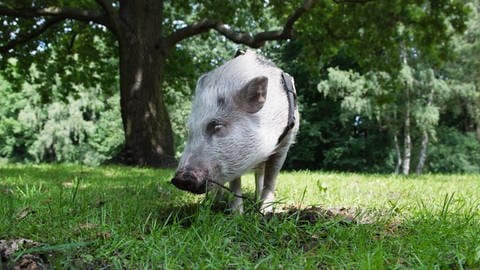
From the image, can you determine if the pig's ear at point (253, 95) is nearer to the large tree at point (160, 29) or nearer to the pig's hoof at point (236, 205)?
the pig's hoof at point (236, 205)

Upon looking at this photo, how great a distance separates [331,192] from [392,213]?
1649 mm

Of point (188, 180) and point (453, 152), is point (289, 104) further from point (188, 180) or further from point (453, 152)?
point (453, 152)

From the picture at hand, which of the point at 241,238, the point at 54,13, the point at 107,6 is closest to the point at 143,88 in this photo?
the point at 107,6

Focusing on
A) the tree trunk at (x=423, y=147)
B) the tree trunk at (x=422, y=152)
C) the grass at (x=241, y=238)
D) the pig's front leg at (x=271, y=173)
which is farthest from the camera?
the tree trunk at (x=422, y=152)

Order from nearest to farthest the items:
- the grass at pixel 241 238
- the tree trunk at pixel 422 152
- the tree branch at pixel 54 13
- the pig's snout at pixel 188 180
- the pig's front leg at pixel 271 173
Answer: the grass at pixel 241 238
the pig's snout at pixel 188 180
the pig's front leg at pixel 271 173
the tree branch at pixel 54 13
the tree trunk at pixel 422 152

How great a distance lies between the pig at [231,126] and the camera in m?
2.95

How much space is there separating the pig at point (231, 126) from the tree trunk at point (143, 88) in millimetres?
7267

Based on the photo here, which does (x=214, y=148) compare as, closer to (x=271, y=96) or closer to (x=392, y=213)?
(x=271, y=96)

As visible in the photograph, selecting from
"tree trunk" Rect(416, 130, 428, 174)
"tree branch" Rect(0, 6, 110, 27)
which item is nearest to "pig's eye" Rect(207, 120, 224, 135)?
"tree branch" Rect(0, 6, 110, 27)

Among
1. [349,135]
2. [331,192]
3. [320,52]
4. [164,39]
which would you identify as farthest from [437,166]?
[331,192]

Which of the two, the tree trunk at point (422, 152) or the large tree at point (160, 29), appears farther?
the tree trunk at point (422, 152)

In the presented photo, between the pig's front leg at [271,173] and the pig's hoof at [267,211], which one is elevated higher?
the pig's front leg at [271,173]

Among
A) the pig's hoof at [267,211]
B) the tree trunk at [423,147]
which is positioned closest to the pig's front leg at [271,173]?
the pig's hoof at [267,211]

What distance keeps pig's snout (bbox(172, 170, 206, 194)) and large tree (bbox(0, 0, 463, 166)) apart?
7.76 meters
